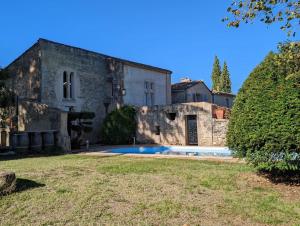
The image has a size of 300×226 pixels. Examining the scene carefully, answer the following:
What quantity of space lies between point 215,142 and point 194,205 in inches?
673

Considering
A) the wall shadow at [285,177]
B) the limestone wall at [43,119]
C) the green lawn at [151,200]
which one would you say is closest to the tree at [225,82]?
the limestone wall at [43,119]

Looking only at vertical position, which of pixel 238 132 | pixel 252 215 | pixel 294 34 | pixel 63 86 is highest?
pixel 63 86

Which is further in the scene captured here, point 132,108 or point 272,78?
point 132,108

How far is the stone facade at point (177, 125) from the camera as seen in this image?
75.2 feet

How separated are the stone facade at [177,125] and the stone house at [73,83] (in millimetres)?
3332

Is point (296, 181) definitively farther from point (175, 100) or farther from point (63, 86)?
point (175, 100)

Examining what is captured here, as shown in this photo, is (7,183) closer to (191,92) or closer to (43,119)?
(43,119)

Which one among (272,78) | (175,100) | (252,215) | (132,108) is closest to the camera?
(252,215)

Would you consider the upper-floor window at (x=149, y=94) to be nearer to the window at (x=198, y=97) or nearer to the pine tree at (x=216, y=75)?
the window at (x=198, y=97)

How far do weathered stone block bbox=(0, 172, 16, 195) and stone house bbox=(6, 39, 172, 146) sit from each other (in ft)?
46.0

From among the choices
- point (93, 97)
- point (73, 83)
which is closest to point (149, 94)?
point (93, 97)

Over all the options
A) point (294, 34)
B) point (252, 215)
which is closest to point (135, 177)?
point (252, 215)

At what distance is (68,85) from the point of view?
1037 inches

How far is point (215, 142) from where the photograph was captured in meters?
22.8
